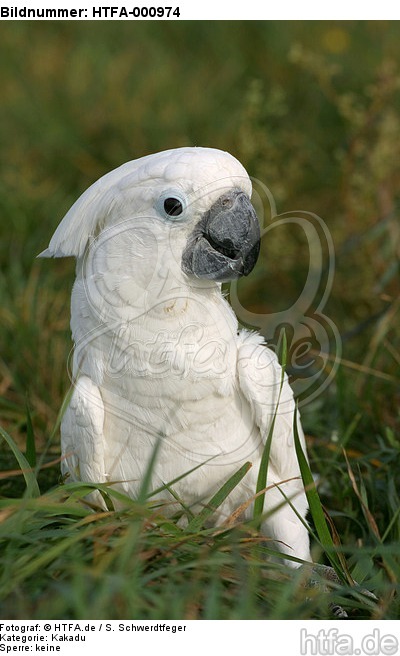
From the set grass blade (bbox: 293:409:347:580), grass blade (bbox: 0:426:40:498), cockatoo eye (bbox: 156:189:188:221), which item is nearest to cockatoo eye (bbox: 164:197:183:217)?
cockatoo eye (bbox: 156:189:188:221)

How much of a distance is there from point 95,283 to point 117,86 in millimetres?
3921

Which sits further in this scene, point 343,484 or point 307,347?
point 307,347

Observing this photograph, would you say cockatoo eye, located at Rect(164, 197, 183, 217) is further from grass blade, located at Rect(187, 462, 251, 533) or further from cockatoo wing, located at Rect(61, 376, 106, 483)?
grass blade, located at Rect(187, 462, 251, 533)

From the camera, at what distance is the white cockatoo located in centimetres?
242

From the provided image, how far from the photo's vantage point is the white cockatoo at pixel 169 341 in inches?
95.3

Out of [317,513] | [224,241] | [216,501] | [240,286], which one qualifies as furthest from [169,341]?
[240,286]

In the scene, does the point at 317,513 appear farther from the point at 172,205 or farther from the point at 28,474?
the point at 172,205

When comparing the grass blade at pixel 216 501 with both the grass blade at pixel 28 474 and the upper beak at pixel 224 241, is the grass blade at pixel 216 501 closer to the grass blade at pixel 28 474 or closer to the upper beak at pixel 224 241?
the grass blade at pixel 28 474

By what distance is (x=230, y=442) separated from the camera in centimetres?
263

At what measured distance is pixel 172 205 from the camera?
239 cm

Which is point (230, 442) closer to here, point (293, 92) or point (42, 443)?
point (42, 443)

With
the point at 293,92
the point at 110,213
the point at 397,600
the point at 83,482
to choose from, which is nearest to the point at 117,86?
the point at 293,92

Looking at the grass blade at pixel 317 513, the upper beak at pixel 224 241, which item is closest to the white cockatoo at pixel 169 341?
the upper beak at pixel 224 241

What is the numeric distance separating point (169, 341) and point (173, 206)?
41 centimetres
